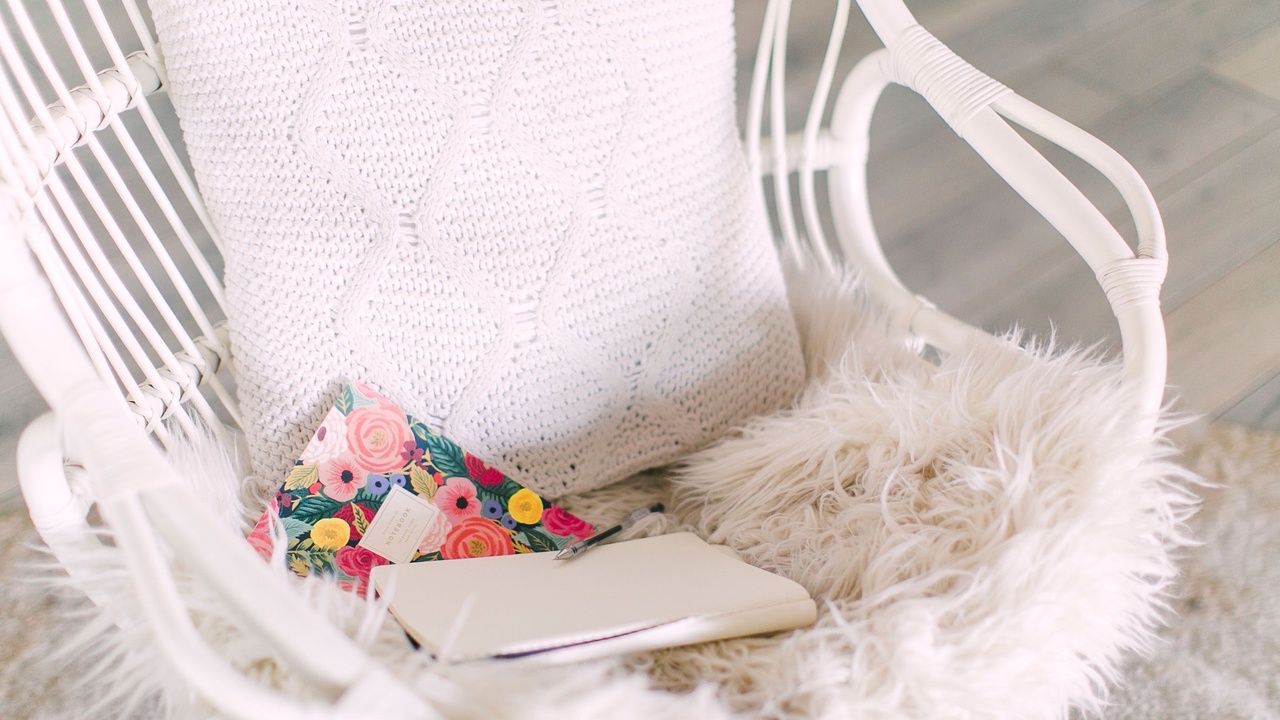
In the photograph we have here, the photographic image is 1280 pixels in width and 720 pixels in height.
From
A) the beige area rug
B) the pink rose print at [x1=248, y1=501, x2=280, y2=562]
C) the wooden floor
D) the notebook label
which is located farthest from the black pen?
the wooden floor

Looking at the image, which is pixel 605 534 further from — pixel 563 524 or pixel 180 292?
pixel 180 292

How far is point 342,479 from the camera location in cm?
69

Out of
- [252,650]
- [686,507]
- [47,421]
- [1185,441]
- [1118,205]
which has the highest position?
[47,421]

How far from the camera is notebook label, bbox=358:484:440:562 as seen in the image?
0.69m

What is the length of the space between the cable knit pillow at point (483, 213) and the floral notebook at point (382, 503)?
0.08 feet

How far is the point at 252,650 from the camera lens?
535mm

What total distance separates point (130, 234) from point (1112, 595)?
1503mm

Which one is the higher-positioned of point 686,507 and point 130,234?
point 130,234

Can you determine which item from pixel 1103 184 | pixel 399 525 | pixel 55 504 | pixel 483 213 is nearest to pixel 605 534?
pixel 399 525

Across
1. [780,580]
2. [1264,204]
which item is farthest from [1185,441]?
[780,580]

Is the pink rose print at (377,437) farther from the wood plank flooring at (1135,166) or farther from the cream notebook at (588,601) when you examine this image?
the wood plank flooring at (1135,166)

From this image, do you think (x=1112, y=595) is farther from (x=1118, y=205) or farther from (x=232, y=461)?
(x=1118, y=205)

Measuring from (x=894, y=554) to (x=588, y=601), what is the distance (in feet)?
0.70

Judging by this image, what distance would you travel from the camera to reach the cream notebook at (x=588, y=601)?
0.52 metres
